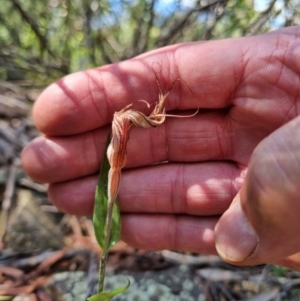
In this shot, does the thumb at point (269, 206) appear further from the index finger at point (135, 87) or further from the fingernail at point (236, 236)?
the index finger at point (135, 87)

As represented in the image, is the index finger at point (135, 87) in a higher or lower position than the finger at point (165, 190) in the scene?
higher

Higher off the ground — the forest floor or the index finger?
the index finger

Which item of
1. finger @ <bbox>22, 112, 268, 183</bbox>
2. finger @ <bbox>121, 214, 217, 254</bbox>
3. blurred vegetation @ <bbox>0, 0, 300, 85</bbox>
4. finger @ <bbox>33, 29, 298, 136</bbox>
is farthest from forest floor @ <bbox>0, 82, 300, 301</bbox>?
blurred vegetation @ <bbox>0, 0, 300, 85</bbox>

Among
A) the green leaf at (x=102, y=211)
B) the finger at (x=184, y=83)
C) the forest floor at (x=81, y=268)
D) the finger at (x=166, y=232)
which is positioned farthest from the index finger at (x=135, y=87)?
the forest floor at (x=81, y=268)

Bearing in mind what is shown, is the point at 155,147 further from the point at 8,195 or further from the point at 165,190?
the point at 8,195

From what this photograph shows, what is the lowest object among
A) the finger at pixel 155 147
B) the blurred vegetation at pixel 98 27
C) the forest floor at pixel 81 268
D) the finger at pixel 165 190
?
the forest floor at pixel 81 268

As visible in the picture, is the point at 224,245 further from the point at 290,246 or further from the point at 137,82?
the point at 137,82

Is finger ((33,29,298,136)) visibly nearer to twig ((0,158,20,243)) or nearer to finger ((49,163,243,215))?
finger ((49,163,243,215))
